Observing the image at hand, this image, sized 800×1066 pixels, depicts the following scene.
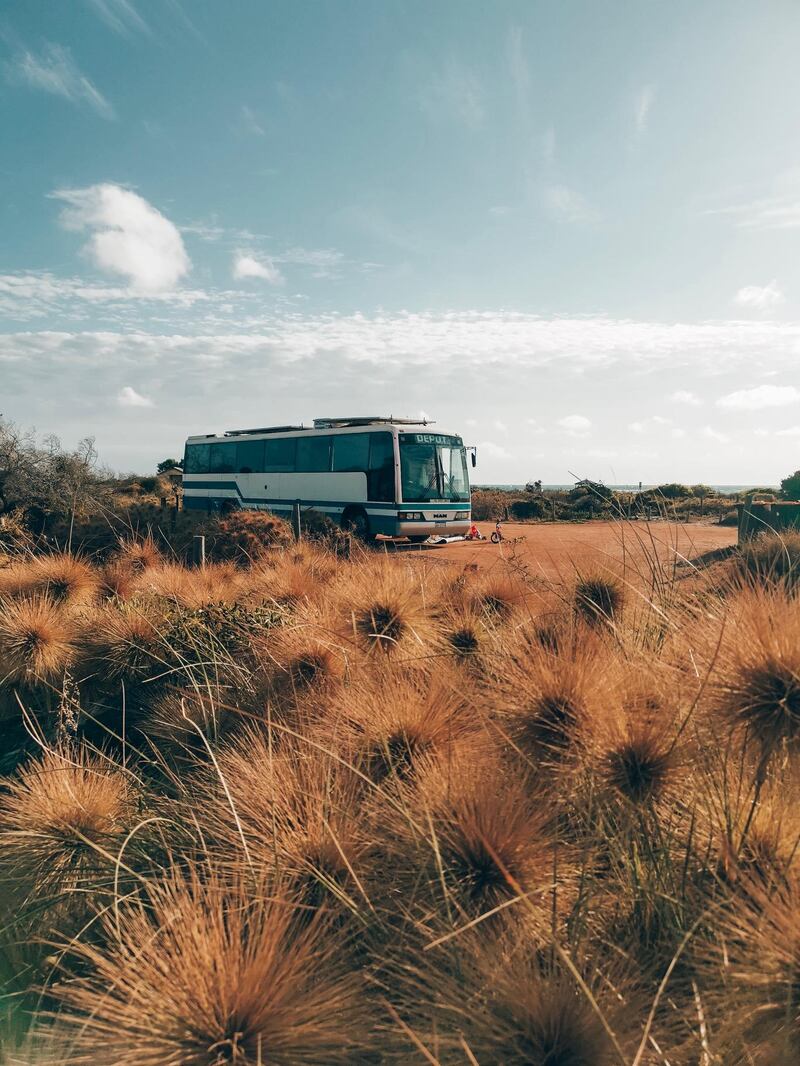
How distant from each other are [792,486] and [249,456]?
59.2 feet

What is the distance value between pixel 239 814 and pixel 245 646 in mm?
2439

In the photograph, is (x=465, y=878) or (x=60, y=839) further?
(x=60, y=839)

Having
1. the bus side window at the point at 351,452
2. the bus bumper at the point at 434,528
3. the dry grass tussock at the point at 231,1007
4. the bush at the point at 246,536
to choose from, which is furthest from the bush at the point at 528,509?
the dry grass tussock at the point at 231,1007

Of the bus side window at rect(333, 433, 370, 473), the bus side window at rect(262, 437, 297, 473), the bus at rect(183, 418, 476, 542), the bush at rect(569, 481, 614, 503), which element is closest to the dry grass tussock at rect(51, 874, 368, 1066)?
the bush at rect(569, 481, 614, 503)

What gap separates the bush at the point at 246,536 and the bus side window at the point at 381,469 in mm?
4904

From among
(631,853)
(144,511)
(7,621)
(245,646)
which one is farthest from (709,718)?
(144,511)

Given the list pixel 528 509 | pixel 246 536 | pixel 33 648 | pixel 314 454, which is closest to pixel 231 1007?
pixel 33 648

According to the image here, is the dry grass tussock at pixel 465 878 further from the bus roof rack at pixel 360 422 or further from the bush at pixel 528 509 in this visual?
the bush at pixel 528 509

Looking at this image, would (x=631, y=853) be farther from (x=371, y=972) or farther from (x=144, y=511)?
(x=144, y=511)

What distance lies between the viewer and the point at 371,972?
1887 mm

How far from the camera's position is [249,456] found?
1939 cm

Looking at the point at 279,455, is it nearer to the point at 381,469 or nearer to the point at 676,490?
the point at 381,469

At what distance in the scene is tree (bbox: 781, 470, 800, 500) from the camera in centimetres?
2258

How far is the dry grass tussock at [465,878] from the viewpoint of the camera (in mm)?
1478
